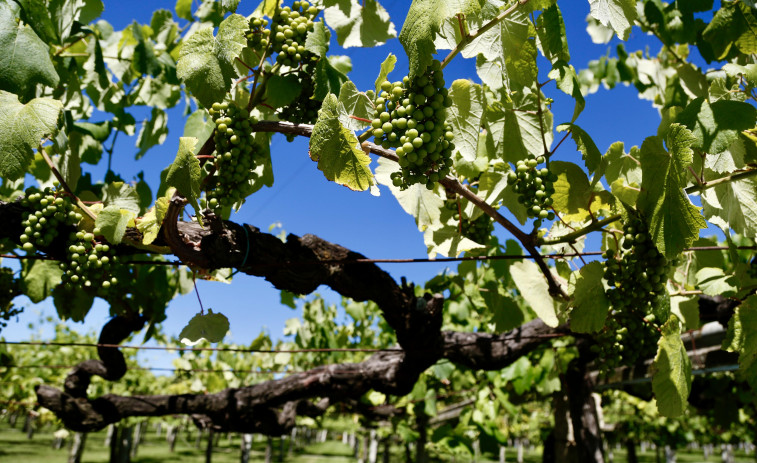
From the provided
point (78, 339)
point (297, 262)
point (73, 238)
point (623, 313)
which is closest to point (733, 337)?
point (623, 313)

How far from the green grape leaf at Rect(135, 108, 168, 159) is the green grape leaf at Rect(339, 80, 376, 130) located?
1987 mm

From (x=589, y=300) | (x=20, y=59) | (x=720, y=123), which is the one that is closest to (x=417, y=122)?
(x=720, y=123)

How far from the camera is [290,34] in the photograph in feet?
4.83

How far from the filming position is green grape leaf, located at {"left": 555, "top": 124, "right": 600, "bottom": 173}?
1.56m

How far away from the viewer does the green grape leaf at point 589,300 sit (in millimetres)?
1641

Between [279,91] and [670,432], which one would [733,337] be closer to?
[279,91]

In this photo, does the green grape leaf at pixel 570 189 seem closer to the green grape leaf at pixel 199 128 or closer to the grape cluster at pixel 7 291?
the green grape leaf at pixel 199 128

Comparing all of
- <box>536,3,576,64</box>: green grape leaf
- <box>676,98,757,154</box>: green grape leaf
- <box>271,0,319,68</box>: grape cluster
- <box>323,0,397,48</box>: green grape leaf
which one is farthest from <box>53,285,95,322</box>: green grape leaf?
<box>676,98,757,154</box>: green grape leaf

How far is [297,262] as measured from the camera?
1.86 metres

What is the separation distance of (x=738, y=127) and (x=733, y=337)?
2.28 feet

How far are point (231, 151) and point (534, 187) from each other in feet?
2.99

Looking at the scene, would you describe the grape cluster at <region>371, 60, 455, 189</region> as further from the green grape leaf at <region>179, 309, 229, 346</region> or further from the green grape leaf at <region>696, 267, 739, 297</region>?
the green grape leaf at <region>696, 267, 739, 297</region>

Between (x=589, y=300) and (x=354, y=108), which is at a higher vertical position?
(x=354, y=108)

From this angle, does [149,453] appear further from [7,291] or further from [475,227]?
[475,227]
